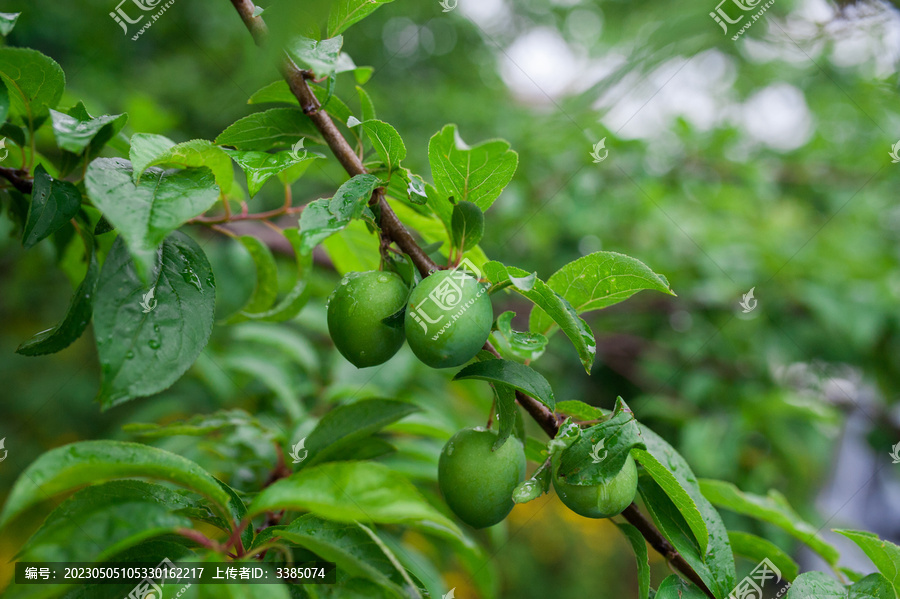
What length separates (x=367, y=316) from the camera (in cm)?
56

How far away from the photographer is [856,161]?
223 centimetres

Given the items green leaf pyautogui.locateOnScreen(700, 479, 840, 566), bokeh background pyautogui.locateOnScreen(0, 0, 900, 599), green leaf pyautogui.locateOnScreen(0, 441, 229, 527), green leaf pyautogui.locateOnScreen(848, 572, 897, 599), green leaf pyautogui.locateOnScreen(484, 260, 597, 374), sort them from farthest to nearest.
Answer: bokeh background pyautogui.locateOnScreen(0, 0, 900, 599) < green leaf pyautogui.locateOnScreen(700, 479, 840, 566) < green leaf pyautogui.locateOnScreen(848, 572, 897, 599) < green leaf pyautogui.locateOnScreen(484, 260, 597, 374) < green leaf pyautogui.locateOnScreen(0, 441, 229, 527)

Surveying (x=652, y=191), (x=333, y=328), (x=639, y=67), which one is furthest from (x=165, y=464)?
(x=652, y=191)

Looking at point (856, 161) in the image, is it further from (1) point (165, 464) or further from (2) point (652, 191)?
(1) point (165, 464)

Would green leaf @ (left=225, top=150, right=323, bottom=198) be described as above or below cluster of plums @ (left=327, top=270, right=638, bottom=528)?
above

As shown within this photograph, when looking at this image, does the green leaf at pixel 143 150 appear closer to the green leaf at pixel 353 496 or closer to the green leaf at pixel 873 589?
the green leaf at pixel 353 496

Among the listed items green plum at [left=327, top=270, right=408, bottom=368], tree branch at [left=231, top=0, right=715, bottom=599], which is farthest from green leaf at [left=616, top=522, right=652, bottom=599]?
green plum at [left=327, top=270, right=408, bottom=368]

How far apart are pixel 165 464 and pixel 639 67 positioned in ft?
1.75

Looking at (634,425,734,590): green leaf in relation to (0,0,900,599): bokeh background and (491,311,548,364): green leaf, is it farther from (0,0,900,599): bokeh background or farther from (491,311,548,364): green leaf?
(0,0,900,599): bokeh background

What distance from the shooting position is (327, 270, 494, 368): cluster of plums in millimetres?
520

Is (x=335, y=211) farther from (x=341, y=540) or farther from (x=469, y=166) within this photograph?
(x=341, y=540)

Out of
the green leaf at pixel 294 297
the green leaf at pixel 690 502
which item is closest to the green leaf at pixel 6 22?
the green leaf at pixel 294 297

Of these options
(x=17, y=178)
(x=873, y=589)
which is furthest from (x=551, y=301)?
(x=17, y=178)

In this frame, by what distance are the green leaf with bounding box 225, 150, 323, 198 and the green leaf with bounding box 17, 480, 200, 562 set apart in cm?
30
